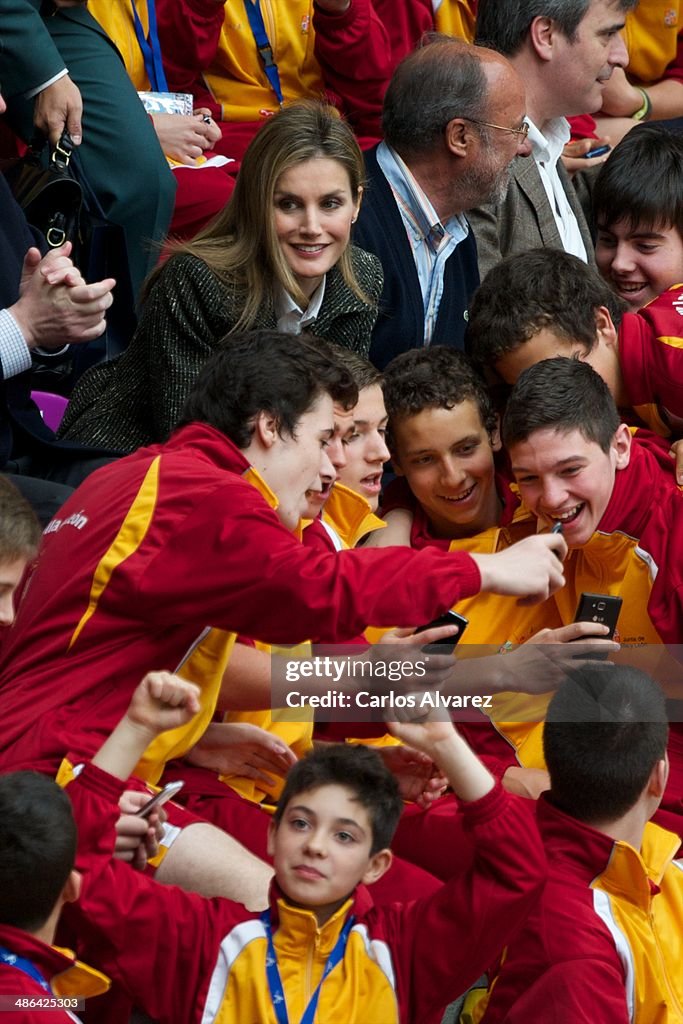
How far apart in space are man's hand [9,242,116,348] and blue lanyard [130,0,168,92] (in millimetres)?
1847

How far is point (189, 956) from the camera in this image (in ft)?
9.48

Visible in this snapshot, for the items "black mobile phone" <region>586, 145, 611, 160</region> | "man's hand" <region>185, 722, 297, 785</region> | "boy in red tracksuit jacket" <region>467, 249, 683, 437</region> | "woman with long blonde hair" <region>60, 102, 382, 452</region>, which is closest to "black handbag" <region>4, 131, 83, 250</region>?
"woman with long blonde hair" <region>60, 102, 382, 452</region>

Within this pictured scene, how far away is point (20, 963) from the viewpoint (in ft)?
8.83

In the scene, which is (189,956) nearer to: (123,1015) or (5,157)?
(123,1015)

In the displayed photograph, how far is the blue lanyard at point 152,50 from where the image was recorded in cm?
569

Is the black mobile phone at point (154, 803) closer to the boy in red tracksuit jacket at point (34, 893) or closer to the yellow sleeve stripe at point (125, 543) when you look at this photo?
the boy in red tracksuit jacket at point (34, 893)

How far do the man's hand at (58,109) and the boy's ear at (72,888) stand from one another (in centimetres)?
260

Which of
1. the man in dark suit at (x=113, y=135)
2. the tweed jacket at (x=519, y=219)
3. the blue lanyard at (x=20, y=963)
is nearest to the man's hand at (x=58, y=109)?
the man in dark suit at (x=113, y=135)

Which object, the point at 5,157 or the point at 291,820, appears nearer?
the point at 291,820

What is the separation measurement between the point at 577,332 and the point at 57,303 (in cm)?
137

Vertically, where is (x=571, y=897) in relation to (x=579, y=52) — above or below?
below

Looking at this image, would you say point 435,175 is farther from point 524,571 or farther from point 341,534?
point 524,571

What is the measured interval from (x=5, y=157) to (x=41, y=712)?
2375mm

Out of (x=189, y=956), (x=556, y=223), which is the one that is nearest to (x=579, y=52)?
(x=556, y=223)
